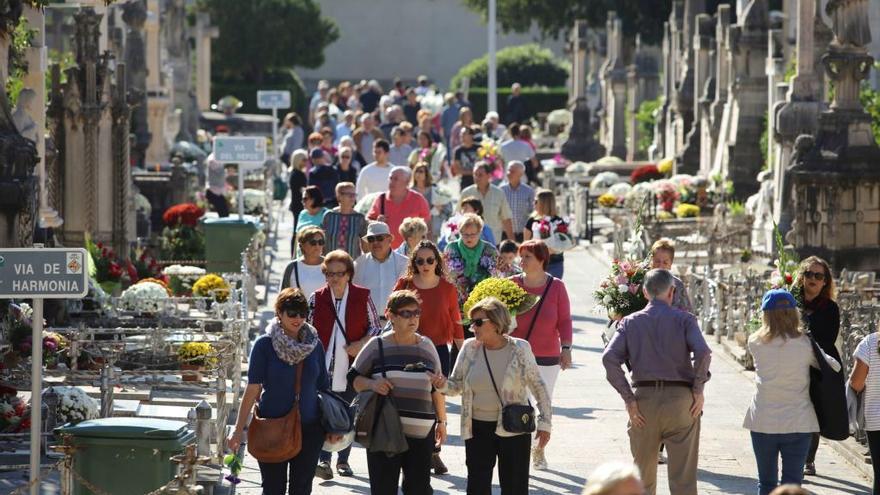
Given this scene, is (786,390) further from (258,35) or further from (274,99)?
(258,35)

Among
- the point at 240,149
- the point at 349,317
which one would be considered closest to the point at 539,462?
the point at 349,317

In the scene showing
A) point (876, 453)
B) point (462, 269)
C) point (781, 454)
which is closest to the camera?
point (781, 454)

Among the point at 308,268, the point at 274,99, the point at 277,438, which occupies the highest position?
the point at 274,99

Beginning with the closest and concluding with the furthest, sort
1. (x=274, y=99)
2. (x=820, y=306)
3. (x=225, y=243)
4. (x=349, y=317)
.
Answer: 1. (x=349, y=317)
2. (x=820, y=306)
3. (x=225, y=243)
4. (x=274, y=99)

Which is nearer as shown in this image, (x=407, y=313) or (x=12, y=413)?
(x=407, y=313)

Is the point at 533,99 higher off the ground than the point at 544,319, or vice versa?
the point at 533,99

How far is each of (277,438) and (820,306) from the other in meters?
4.25

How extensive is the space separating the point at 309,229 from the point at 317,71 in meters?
76.5

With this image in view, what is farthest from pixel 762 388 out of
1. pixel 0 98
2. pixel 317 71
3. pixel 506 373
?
pixel 317 71

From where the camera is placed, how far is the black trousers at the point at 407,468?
37.0 feet

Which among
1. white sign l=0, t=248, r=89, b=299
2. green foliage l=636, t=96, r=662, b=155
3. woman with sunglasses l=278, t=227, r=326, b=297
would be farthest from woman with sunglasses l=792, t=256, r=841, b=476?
green foliage l=636, t=96, r=662, b=155

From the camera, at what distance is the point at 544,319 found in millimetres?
13328

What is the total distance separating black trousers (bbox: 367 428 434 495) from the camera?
37.0ft

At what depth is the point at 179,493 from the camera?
1015 centimetres
